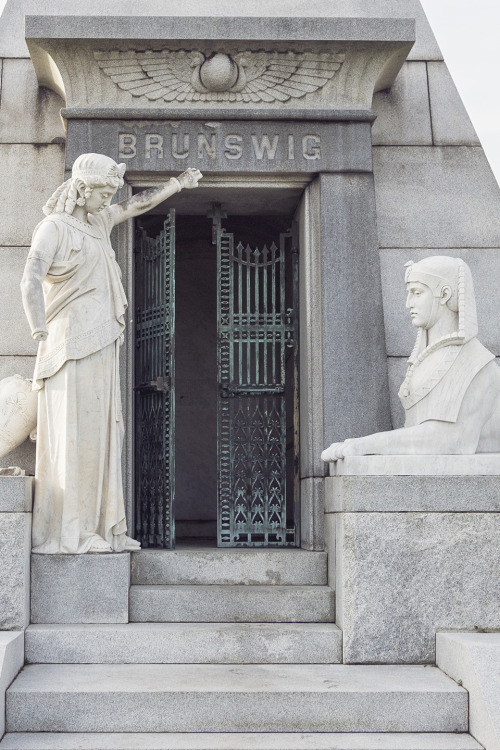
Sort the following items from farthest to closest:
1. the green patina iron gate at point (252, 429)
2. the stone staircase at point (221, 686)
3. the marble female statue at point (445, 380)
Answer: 1. the green patina iron gate at point (252, 429)
2. the marble female statue at point (445, 380)
3. the stone staircase at point (221, 686)

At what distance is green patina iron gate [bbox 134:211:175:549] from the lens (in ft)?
30.7

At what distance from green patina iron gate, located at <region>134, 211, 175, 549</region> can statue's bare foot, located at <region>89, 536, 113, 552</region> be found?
60.9 inches

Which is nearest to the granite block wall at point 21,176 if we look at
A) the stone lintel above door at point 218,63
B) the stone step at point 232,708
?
the stone lintel above door at point 218,63

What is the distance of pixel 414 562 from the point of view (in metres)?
7.18

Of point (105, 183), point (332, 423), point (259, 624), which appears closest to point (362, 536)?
point (259, 624)

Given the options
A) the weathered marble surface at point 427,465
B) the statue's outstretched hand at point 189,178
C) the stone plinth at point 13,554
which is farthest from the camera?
the statue's outstretched hand at point 189,178

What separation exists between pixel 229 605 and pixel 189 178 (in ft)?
11.7

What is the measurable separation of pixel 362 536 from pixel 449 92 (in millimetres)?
4770

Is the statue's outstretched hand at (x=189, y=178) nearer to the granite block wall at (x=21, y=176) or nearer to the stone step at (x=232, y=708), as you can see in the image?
the granite block wall at (x=21, y=176)

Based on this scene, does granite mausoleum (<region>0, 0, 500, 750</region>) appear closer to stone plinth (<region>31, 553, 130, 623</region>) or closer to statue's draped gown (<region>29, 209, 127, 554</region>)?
stone plinth (<region>31, 553, 130, 623</region>)

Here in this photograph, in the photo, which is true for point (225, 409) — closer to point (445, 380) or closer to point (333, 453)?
point (333, 453)

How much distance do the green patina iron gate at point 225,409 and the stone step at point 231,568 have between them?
1.14m

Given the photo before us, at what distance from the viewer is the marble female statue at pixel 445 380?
7512mm

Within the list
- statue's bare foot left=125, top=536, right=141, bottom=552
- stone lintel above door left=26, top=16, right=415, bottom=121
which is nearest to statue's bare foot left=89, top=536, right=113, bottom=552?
statue's bare foot left=125, top=536, right=141, bottom=552
